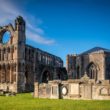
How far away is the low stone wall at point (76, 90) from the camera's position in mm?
37531

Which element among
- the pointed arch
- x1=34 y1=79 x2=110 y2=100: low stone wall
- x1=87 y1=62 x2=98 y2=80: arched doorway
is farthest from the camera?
x1=87 y1=62 x2=98 y2=80: arched doorway

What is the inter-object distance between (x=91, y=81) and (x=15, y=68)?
2979 cm

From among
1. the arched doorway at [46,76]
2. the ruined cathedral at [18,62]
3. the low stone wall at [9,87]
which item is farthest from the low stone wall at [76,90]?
the arched doorway at [46,76]

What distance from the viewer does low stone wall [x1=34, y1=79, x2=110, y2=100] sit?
37531mm

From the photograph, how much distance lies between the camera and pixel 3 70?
227ft

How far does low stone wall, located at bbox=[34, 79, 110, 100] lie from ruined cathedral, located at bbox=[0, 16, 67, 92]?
22070mm

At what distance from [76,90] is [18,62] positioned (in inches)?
1121

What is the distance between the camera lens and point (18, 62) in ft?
214

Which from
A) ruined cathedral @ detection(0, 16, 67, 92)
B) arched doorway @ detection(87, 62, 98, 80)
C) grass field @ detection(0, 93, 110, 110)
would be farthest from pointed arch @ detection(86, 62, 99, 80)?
Result: grass field @ detection(0, 93, 110, 110)

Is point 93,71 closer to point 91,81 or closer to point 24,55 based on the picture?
point 24,55

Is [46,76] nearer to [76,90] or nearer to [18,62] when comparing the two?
[18,62]

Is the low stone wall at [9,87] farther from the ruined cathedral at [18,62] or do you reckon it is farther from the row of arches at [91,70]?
the row of arches at [91,70]

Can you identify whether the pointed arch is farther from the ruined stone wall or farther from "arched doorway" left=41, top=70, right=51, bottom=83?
"arched doorway" left=41, top=70, right=51, bottom=83

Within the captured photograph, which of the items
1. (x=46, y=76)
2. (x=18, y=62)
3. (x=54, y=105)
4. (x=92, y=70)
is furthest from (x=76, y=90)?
(x=46, y=76)
